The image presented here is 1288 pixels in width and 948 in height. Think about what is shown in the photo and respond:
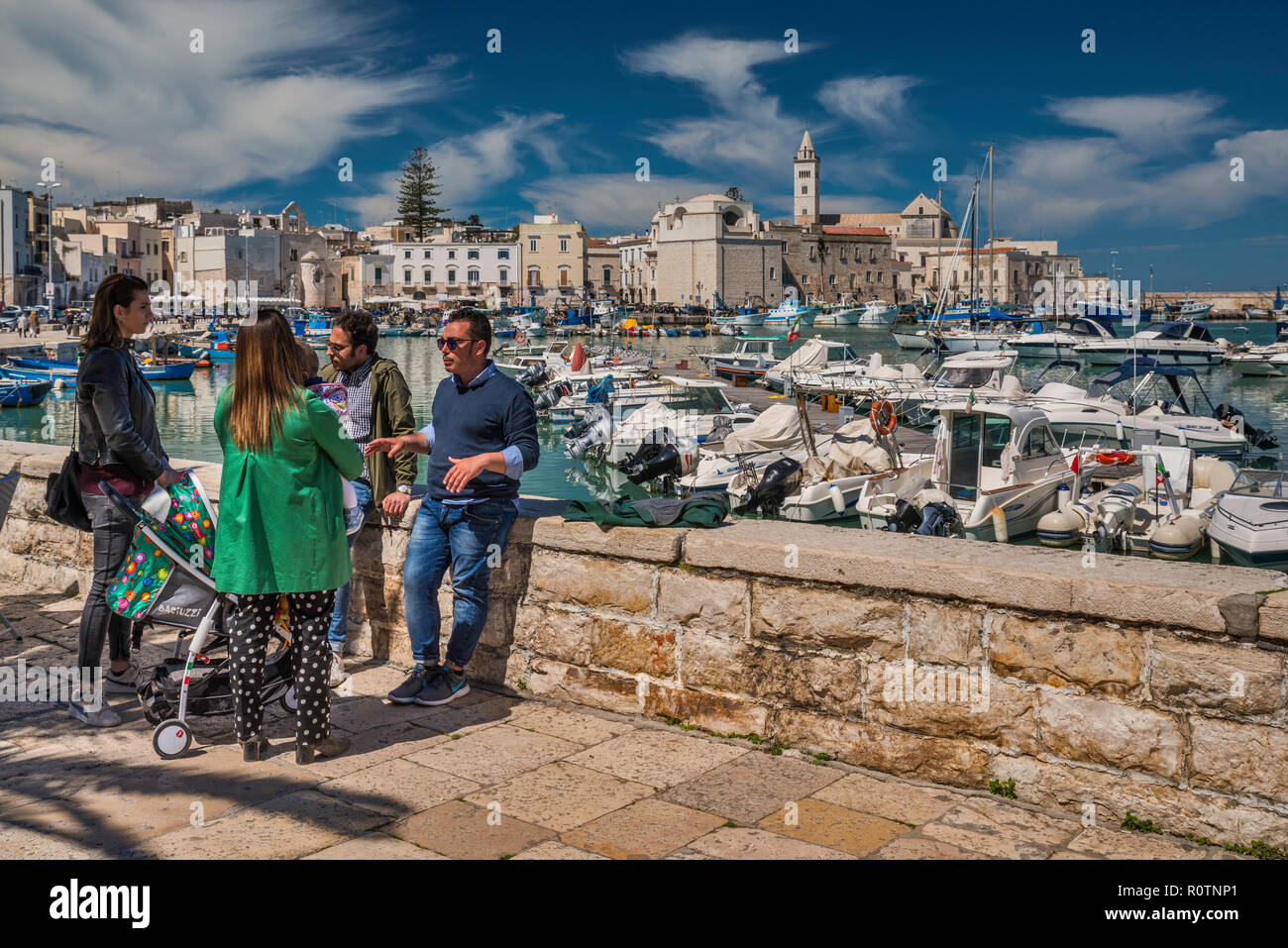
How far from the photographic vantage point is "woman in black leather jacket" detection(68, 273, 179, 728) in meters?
3.65

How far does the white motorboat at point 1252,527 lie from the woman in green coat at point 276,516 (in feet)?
36.8

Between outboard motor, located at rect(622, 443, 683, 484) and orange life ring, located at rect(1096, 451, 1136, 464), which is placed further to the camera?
outboard motor, located at rect(622, 443, 683, 484)

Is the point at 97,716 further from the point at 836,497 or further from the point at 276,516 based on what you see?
the point at 836,497

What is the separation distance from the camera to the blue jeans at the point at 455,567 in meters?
3.77

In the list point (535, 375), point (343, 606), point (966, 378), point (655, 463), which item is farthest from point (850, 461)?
point (535, 375)

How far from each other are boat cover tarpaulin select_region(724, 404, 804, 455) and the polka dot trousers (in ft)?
44.4

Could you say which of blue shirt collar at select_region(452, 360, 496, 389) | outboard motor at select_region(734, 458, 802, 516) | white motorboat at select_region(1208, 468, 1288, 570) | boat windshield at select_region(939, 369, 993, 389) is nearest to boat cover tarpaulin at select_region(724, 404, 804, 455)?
outboard motor at select_region(734, 458, 802, 516)

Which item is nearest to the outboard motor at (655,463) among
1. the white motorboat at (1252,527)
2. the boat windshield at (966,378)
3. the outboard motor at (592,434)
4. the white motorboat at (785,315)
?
the outboard motor at (592,434)

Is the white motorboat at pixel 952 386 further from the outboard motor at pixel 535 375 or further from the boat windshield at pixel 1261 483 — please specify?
the outboard motor at pixel 535 375

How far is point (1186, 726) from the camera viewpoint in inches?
110

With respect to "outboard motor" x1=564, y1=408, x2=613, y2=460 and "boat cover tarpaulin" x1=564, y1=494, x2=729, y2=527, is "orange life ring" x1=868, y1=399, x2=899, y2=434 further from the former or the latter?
"boat cover tarpaulin" x1=564, y1=494, x2=729, y2=527

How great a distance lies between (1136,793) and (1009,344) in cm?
4553
